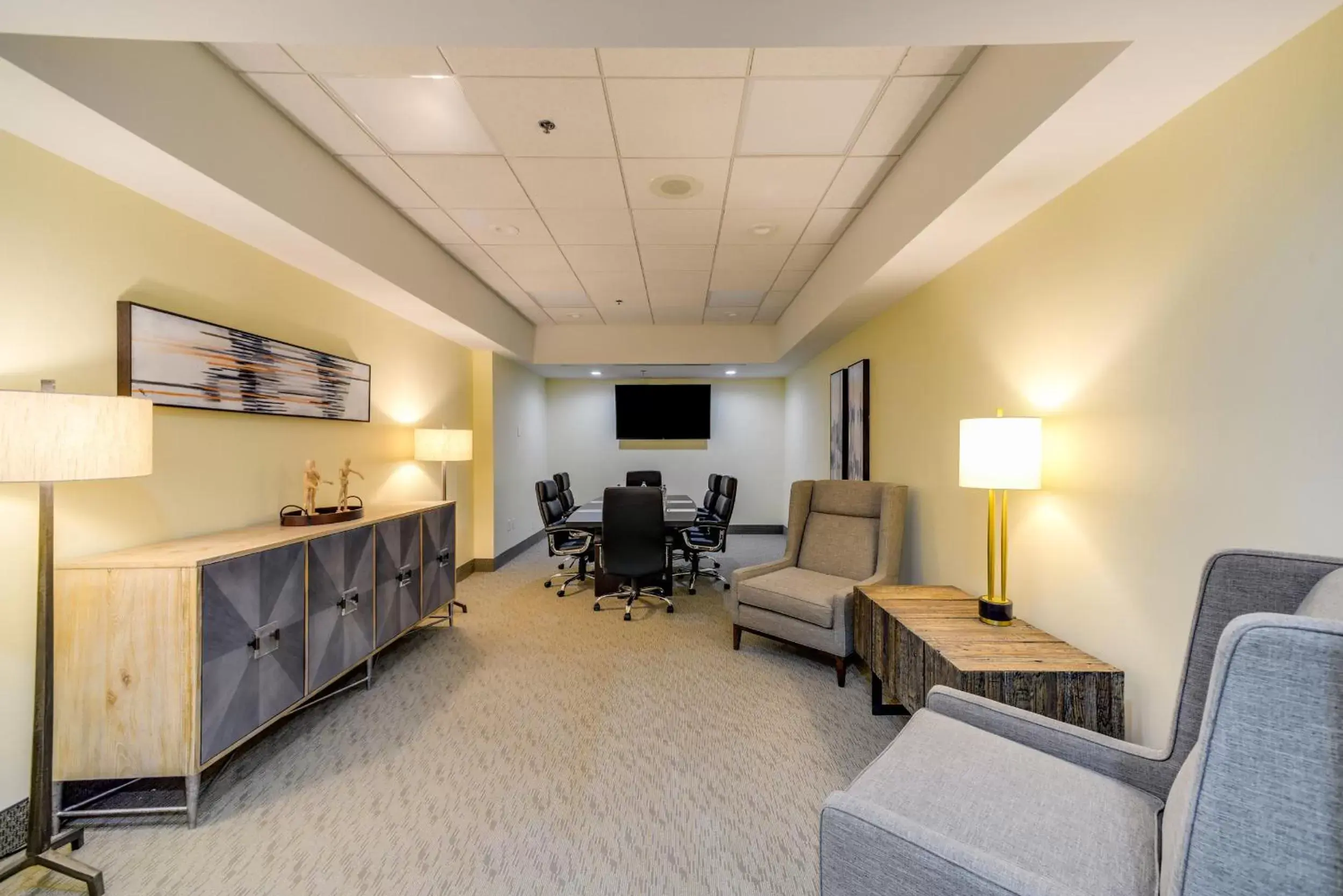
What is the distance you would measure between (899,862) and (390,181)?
144 inches

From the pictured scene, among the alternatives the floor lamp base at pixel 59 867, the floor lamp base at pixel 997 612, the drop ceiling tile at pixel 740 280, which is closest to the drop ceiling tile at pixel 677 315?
the drop ceiling tile at pixel 740 280

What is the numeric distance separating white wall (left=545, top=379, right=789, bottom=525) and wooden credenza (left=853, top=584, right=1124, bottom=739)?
17.1 ft

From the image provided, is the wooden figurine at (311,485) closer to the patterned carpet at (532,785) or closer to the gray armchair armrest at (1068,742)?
the patterned carpet at (532,785)

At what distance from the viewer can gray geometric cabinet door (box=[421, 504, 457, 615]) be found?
3557 mm

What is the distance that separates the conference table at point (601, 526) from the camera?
14.6 feet

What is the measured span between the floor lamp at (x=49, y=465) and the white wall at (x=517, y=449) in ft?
13.2

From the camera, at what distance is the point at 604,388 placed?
8.06 meters

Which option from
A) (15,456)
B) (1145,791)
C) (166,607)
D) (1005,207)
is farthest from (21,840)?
(1005,207)

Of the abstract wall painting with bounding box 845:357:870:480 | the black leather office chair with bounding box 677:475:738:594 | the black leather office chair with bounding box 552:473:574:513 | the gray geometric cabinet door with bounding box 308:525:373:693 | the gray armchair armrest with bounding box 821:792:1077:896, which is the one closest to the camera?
Result: the gray armchair armrest with bounding box 821:792:1077:896

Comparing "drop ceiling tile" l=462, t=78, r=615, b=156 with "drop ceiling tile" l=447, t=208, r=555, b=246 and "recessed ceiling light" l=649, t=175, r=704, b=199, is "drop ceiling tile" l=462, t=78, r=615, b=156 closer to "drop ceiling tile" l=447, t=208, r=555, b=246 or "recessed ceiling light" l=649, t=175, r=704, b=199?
"recessed ceiling light" l=649, t=175, r=704, b=199

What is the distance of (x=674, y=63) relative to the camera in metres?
1.95

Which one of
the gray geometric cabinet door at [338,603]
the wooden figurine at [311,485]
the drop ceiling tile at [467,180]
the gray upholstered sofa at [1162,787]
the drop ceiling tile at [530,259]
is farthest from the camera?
the drop ceiling tile at [530,259]

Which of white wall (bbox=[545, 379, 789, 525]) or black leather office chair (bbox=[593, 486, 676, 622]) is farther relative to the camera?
white wall (bbox=[545, 379, 789, 525])

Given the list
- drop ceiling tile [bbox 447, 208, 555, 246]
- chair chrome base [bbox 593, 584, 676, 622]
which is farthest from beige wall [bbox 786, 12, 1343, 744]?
drop ceiling tile [bbox 447, 208, 555, 246]
